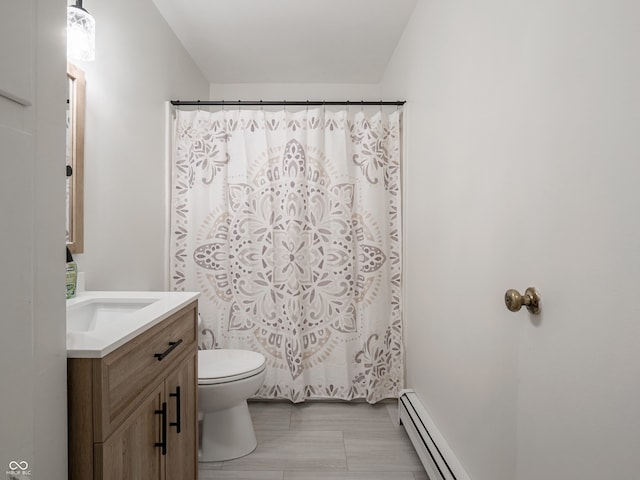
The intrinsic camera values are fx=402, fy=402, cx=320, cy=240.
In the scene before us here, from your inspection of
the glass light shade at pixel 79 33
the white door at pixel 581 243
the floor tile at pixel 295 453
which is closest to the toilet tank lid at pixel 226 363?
the floor tile at pixel 295 453

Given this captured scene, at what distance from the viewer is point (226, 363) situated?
2.05m

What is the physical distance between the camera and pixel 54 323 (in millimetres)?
763

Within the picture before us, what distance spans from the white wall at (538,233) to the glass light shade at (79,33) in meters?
1.38

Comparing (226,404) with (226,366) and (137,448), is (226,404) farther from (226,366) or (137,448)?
(137,448)

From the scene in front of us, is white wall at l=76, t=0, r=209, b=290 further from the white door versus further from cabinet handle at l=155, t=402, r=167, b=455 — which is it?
the white door

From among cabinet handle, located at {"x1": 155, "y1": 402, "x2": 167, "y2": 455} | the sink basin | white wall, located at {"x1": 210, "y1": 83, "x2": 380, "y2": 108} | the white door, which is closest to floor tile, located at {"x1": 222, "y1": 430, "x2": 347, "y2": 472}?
cabinet handle, located at {"x1": 155, "y1": 402, "x2": 167, "y2": 455}

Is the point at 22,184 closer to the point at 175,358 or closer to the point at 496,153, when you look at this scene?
the point at 175,358

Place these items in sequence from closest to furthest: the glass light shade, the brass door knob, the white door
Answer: the white door < the brass door knob < the glass light shade

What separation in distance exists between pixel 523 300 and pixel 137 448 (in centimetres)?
106

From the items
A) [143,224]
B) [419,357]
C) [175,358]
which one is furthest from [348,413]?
[143,224]

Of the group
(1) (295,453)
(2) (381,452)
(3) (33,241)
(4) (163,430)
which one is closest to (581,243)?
(3) (33,241)

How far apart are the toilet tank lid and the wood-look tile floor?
0.44 metres

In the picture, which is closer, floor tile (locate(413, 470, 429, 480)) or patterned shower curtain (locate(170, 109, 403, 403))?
floor tile (locate(413, 470, 429, 480))

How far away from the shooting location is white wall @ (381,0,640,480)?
0.76m
